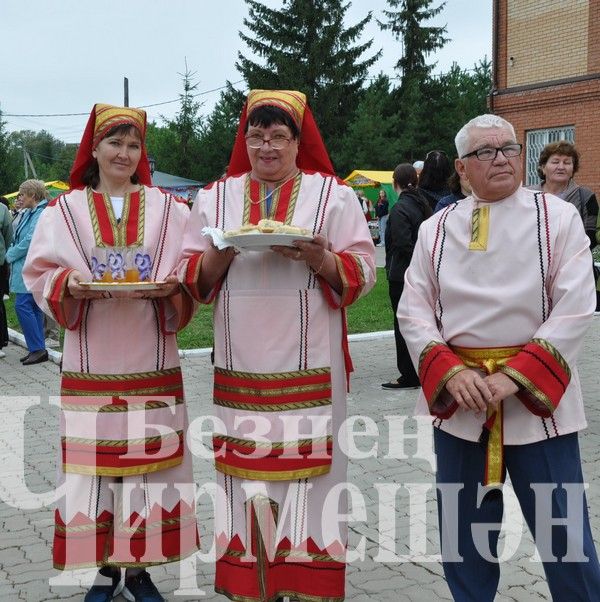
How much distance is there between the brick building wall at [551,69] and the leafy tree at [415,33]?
26586 millimetres

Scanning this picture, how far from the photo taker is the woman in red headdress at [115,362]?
11.6ft

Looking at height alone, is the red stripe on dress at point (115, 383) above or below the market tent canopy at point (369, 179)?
below

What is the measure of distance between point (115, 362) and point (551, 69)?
1826 centimetres

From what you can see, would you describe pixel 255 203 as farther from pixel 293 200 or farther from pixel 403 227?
pixel 403 227

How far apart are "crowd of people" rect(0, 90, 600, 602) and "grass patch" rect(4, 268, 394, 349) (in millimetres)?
5949

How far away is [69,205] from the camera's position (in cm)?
362

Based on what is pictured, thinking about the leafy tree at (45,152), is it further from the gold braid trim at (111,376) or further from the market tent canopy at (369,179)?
the gold braid trim at (111,376)

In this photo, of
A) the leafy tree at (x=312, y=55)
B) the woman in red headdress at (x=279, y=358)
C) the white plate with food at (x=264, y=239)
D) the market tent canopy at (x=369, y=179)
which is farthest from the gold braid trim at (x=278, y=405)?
the leafy tree at (x=312, y=55)

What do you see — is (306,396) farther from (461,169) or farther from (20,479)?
(20,479)

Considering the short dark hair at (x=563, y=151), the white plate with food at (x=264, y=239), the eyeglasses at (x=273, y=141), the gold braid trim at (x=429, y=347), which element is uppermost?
the short dark hair at (x=563, y=151)

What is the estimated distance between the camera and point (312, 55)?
1698 inches

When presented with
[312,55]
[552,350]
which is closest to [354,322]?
[552,350]

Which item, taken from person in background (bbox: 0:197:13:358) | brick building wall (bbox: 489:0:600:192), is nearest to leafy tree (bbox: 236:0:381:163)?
brick building wall (bbox: 489:0:600:192)

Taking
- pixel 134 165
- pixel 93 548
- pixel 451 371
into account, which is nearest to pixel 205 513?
pixel 93 548
